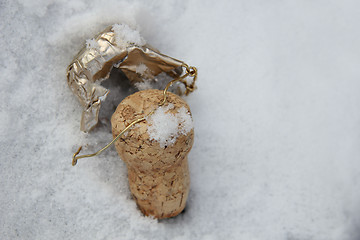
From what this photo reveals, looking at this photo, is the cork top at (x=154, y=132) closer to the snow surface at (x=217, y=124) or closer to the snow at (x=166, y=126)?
the snow at (x=166, y=126)

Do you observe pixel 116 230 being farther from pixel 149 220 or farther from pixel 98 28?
pixel 98 28

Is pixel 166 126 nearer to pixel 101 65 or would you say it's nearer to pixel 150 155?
pixel 150 155

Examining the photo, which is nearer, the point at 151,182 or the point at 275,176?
the point at 151,182

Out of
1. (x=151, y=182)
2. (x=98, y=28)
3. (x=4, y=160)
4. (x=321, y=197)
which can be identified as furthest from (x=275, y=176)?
(x=4, y=160)

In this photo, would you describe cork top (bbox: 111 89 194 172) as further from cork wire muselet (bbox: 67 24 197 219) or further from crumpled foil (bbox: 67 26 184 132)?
crumpled foil (bbox: 67 26 184 132)

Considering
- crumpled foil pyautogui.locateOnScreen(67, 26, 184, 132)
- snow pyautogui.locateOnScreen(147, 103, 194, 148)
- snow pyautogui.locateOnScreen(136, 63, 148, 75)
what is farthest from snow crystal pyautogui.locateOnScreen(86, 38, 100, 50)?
snow pyautogui.locateOnScreen(147, 103, 194, 148)

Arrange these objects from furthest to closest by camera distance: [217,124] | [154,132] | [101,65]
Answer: [217,124]
[101,65]
[154,132]

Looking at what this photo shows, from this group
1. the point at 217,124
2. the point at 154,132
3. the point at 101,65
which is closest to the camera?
the point at 154,132

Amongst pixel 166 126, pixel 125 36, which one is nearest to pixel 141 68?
A: pixel 125 36
